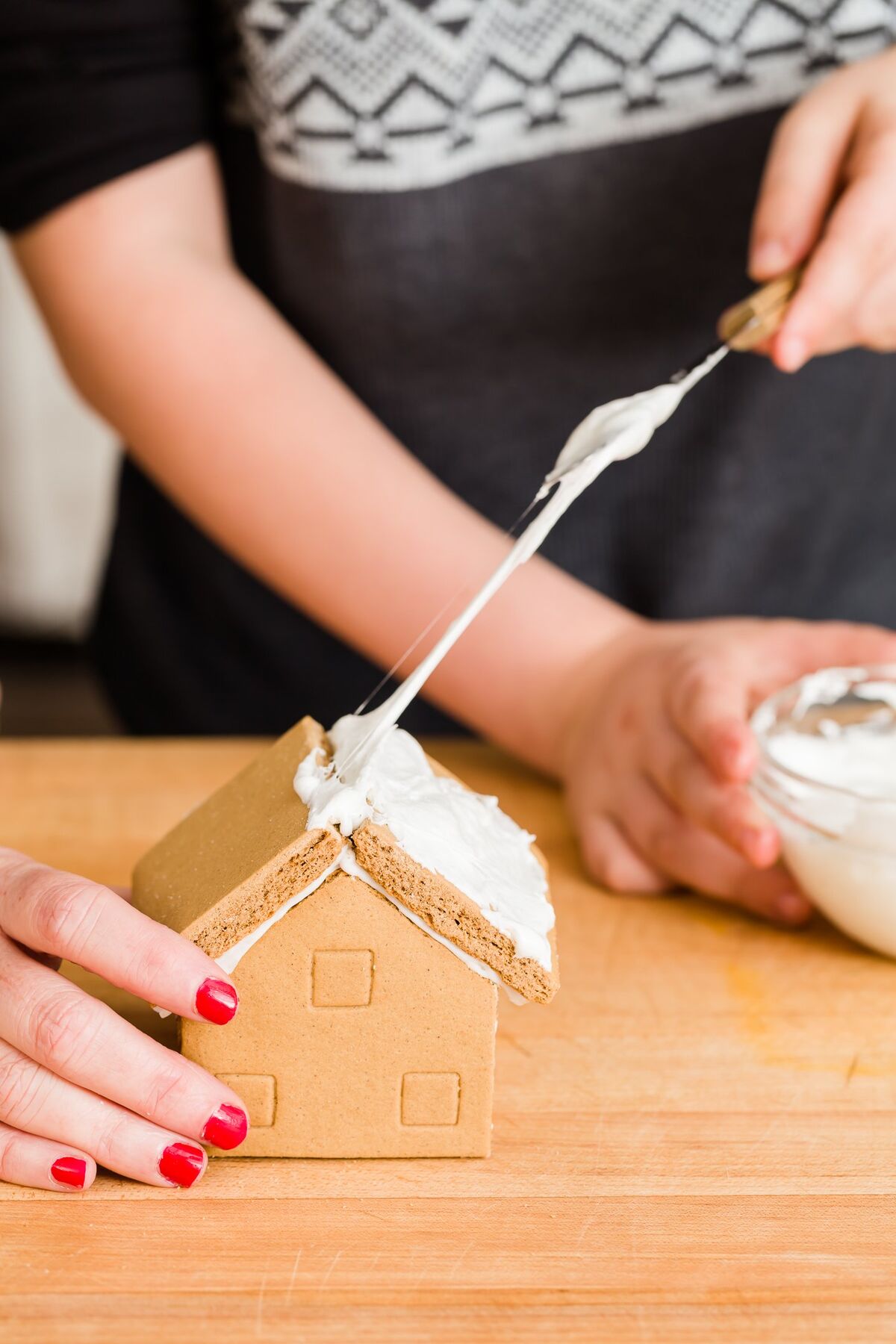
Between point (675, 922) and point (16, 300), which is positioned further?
point (16, 300)

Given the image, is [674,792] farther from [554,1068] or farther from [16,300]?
[16,300]

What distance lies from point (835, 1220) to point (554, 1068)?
0.56 feet

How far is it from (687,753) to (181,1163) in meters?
0.45

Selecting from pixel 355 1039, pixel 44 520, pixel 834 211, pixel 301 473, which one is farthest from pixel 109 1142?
pixel 44 520

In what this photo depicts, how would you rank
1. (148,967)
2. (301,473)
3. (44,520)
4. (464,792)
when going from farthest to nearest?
(44,520)
(301,473)
(464,792)
(148,967)

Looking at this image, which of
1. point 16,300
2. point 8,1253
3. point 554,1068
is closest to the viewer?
point 8,1253

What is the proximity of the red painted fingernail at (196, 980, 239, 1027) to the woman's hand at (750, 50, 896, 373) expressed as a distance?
527mm

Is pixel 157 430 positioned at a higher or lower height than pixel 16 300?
higher

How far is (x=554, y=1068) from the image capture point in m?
0.73

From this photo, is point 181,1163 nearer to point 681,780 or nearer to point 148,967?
point 148,967

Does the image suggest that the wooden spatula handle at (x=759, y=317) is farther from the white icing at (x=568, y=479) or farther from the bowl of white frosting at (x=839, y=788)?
the bowl of white frosting at (x=839, y=788)

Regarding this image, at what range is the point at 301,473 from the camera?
1030 mm

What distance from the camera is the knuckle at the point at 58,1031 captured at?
0.61m

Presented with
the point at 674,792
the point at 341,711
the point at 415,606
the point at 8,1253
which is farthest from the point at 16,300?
the point at 8,1253
